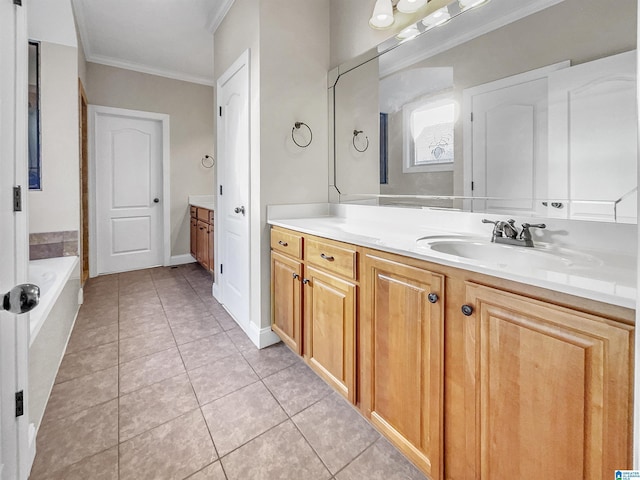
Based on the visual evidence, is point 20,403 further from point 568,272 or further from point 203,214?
point 203,214

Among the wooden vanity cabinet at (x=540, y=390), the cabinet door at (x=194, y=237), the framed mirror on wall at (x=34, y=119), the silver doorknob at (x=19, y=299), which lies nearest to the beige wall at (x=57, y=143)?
the framed mirror on wall at (x=34, y=119)

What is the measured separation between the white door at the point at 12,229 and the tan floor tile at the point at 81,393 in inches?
29.6

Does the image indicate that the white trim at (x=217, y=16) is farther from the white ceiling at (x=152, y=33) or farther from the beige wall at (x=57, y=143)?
the beige wall at (x=57, y=143)

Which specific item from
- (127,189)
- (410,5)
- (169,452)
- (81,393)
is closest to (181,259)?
(127,189)

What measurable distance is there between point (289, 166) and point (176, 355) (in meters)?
1.48

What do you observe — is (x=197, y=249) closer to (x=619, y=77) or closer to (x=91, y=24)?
(x=91, y=24)

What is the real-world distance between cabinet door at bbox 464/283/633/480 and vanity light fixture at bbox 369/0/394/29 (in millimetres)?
1661

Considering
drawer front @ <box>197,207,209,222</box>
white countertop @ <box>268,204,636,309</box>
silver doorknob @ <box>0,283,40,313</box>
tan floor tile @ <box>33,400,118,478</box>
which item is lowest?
tan floor tile @ <box>33,400,118,478</box>

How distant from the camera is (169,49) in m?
3.66

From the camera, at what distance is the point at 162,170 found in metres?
4.39

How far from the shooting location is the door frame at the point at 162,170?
3.92m

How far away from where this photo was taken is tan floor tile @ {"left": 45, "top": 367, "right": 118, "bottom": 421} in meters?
1.60

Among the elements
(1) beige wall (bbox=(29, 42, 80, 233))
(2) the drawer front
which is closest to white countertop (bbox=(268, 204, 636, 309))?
(1) beige wall (bbox=(29, 42, 80, 233))

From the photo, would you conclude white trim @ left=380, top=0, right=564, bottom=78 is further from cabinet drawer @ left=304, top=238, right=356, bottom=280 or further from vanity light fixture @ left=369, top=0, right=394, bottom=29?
cabinet drawer @ left=304, top=238, right=356, bottom=280
